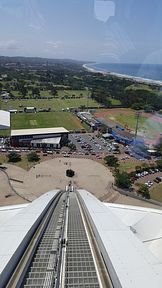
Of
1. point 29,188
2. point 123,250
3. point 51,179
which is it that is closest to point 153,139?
point 51,179

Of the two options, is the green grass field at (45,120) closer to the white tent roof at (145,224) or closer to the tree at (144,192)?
the tree at (144,192)

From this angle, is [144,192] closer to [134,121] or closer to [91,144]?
[91,144]

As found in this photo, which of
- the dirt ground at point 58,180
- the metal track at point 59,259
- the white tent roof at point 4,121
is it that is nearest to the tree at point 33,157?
the dirt ground at point 58,180

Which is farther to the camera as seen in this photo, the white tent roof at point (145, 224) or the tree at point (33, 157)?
the tree at point (33, 157)

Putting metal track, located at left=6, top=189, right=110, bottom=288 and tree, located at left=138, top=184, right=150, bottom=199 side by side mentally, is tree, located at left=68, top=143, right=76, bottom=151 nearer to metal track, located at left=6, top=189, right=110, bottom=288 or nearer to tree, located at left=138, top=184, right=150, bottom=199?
tree, located at left=138, top=184, right=150, bottom=199

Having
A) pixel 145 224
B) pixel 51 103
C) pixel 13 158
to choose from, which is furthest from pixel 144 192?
pixel 51 103

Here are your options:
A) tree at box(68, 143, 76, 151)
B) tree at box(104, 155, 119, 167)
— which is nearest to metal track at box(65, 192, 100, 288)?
tree at box(104, 155, 119, 167)
